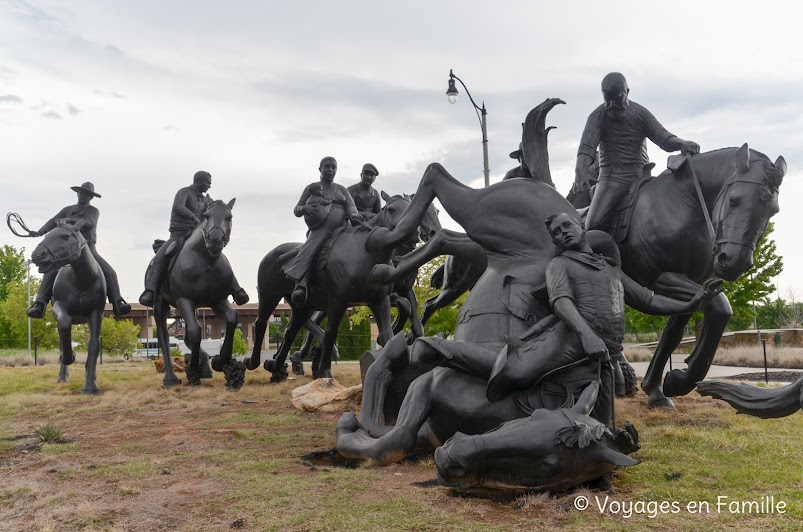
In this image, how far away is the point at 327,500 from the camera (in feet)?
13.0

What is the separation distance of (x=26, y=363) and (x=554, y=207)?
742 inches

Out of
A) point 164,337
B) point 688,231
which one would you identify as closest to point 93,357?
point 164,337

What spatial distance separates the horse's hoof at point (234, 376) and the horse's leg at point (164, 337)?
119cm

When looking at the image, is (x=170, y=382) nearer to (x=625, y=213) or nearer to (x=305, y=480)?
(x=305, y=480)

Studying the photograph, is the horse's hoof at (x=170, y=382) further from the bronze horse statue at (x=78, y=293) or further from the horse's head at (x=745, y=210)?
the horse's head at (x=745, y=210)

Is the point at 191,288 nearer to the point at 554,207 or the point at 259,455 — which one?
the point at 259,455

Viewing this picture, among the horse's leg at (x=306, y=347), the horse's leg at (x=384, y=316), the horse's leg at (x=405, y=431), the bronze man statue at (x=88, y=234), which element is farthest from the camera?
the horse's leg at (x=306, y=347)

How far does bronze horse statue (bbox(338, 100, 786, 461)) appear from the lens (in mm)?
4160

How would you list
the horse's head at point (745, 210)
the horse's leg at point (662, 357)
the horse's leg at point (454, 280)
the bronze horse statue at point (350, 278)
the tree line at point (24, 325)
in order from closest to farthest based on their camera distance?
the horse's head at point (745, 210) < the horse's leg at point (454, 280) < the horse's leg at point (662, 357) < the bronze horse statue at point (350, 278) < the tree line at point (24, 325)

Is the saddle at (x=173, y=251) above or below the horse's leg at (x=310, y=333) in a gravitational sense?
above

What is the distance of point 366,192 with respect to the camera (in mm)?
11359

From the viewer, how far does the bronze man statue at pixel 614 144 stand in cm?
679

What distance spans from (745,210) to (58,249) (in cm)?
892
